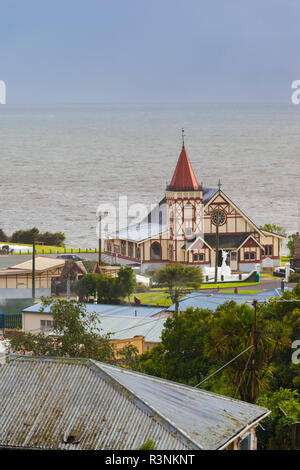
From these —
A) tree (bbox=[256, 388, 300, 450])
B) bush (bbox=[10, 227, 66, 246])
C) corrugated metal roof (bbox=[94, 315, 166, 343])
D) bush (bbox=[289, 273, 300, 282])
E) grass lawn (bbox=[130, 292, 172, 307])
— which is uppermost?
bush (bbox=[10, 227, 66, 246])

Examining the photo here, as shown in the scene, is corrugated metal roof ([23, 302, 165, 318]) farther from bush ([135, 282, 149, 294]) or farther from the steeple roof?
the steeple roof

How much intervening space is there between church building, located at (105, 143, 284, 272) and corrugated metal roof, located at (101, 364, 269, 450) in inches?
1947

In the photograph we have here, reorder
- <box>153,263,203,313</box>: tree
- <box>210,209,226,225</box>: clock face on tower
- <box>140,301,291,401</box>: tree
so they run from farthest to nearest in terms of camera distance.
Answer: <box>210,209,226,225</box>: clock face on tower
<box>153,263,203,313</box>: tree
<box>140,301,291,401</box>: tree

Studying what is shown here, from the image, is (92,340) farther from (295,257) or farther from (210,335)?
(295,257)

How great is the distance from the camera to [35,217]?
140 metres

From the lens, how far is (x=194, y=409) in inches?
886

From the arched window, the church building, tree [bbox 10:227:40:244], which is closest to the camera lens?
the church building

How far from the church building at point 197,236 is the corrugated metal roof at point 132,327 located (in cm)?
2659

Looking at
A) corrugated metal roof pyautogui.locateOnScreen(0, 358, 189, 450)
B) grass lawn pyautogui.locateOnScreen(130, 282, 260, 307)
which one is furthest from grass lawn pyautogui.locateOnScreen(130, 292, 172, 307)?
corrugated metal roof pyautogui.locateOnScreen(0, 358, 189, 450)

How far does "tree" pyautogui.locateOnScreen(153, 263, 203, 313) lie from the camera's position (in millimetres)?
64312

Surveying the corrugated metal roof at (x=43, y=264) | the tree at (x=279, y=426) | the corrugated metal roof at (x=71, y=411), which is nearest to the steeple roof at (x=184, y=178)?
the corrugated metal roof at (x=43, y=264)

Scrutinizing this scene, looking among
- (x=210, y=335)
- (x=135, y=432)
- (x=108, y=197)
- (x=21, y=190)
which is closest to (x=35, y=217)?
(x=108, y=197)

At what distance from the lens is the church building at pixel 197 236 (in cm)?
7362

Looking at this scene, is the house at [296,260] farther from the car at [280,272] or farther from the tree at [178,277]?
the tree at [178,277]
